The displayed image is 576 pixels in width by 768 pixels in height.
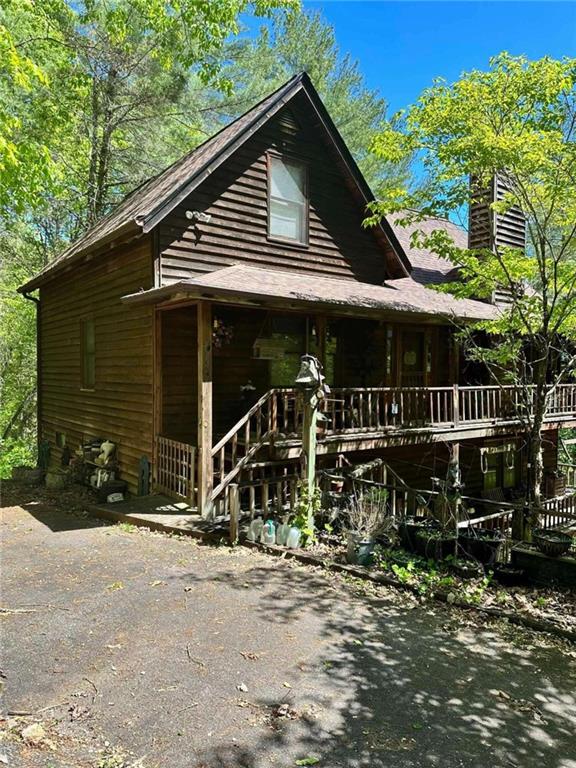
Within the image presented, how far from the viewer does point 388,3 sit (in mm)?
10672

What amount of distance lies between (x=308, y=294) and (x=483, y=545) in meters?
5.04

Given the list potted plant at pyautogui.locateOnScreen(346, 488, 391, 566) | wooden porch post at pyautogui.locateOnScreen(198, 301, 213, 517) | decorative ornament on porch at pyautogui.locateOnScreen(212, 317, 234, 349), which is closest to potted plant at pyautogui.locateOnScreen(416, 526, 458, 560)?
potted plant at pyautogui.locateOnScreen(346, 488, 391, 566)

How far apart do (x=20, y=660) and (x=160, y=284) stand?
261 inches

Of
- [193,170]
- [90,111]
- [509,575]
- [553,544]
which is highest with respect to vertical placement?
[90,111]

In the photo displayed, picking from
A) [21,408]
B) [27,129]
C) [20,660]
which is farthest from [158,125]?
[20,660]

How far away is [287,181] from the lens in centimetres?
1147

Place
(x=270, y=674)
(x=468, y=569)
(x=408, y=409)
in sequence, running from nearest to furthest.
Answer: (x=270, y=674) → (x=468, y=569) → (x=408, y=409)

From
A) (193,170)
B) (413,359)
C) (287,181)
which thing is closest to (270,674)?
(193,170)

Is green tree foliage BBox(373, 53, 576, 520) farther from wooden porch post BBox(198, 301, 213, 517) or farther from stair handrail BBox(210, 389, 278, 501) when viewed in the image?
stair handrail BBox(210, 389, 278, 501)

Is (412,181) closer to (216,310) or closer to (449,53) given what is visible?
(449,53)

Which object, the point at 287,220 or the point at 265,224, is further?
the point at 287,220

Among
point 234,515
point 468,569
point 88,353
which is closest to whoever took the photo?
point 468,569

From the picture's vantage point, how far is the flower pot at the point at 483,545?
6.45 meters

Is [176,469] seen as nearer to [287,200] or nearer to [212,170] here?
[212,170]
